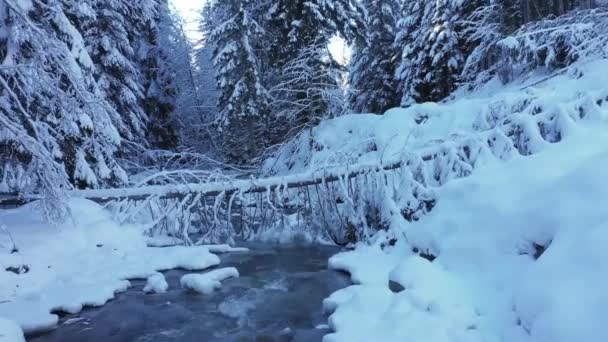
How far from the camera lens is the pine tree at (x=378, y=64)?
22969 millimetres

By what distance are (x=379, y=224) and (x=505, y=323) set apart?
13.7ft

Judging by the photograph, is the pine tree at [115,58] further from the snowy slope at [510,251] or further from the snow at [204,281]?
the snowy slope at [510,251]

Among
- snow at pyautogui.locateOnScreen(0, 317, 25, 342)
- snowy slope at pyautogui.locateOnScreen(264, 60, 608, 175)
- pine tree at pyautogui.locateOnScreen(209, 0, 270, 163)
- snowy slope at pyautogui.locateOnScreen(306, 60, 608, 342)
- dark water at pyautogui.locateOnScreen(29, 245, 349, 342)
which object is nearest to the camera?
snowy slope at pyautogui.locateOnScreen(306, 60, 608, 342)

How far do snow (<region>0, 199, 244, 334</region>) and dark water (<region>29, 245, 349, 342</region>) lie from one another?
248 mm

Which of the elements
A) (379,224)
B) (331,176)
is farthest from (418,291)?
(331,176)

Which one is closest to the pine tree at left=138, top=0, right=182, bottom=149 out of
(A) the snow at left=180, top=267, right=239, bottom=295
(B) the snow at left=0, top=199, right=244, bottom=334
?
(B) the snow at left=0, top=199, right=244, bottom=334

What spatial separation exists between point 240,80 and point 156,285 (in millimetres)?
12984

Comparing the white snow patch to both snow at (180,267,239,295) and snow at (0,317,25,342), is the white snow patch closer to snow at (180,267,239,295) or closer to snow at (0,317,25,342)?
snow at (0,317,25,342)

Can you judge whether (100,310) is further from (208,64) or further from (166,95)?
(208,64)

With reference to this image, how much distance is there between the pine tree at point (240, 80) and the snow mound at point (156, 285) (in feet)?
37.9

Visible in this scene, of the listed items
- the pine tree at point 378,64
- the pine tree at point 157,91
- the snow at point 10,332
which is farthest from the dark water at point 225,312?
the pine tree at point 378,64

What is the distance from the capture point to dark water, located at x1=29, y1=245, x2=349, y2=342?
488 cm

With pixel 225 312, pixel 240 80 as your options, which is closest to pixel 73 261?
pixel 225 312

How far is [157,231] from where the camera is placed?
9430mm
